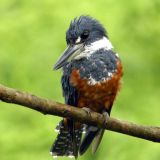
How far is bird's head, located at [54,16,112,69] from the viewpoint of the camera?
3762 mm

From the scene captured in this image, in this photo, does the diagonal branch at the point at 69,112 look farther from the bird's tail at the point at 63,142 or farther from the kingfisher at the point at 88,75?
the bird's tail at the point at 63,142

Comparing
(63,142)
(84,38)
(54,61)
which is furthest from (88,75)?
(54,61)

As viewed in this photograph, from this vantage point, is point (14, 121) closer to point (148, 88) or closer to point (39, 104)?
point (148, 88)

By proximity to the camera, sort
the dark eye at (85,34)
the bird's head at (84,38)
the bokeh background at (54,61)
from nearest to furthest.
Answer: the bird's head at (84,38) → the dark eye at (85,34) → the bokeh background at (54,61)

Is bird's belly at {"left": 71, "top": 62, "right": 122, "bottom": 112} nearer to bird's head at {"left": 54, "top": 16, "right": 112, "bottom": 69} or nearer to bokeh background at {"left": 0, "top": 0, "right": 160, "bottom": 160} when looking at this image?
bird's head at {"left": 54, "top": 16, "right": 112, "bottom": 69}

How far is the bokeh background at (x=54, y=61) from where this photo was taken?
4.34 metres

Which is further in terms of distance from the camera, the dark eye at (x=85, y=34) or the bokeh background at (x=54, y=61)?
the bokeh background at (x=54, y=61)

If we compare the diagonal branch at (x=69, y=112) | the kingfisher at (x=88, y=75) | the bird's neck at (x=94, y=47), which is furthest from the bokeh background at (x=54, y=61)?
the diagonal branch at (x=69, y=112)

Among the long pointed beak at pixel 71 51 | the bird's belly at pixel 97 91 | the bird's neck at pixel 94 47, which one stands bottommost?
the bird's belly at pixel 97 91

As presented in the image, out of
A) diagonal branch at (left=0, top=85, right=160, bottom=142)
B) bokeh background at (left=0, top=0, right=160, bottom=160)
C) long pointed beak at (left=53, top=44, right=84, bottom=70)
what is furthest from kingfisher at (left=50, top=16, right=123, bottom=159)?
diagonal branch at (left=0, top=85, right=160, bottom=142)

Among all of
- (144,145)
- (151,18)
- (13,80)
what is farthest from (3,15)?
(144,145)

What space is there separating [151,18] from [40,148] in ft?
4.07

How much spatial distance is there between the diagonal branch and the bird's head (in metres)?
0.64

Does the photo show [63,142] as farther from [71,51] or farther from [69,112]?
[69,112]
